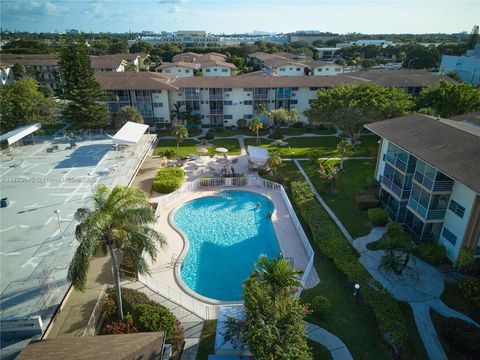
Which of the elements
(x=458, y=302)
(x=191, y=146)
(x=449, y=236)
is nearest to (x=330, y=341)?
(x=458, y=302)

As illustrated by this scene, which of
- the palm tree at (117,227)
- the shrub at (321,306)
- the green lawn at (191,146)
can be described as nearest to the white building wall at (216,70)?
the green lawn at (191,146)

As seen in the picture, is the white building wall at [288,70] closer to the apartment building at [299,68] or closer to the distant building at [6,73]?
the apartment building at [299,68]

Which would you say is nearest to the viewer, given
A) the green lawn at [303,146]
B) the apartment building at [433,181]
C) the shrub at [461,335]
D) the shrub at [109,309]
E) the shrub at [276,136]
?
the shrub at [461,335]

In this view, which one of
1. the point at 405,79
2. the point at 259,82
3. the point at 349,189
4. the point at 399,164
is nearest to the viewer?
the point at 399,164

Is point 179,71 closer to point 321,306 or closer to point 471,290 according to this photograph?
point 321,306

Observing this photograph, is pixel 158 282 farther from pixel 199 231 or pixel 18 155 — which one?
pixel 18 155

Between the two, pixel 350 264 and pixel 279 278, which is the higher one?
pixel 279 278
